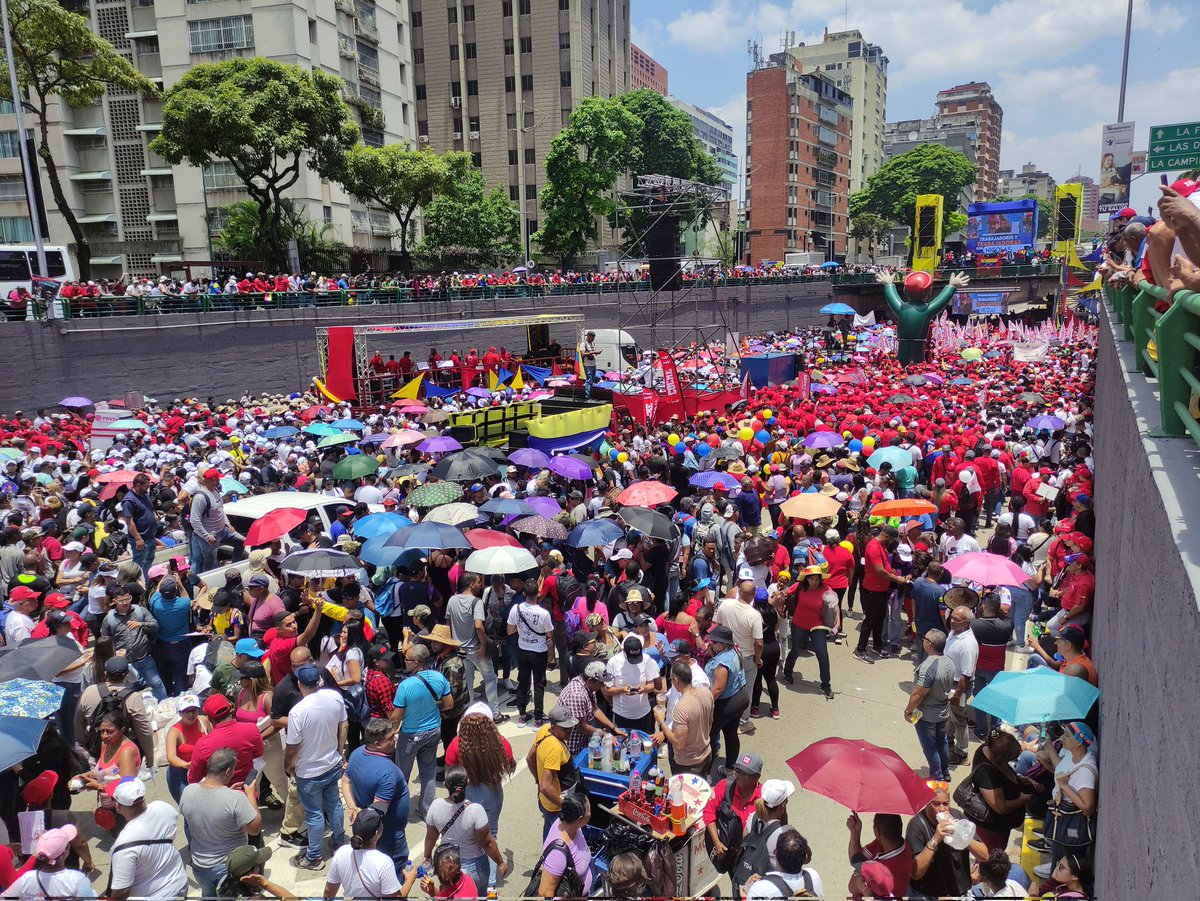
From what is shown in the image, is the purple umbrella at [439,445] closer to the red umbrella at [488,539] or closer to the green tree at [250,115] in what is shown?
the red umbrella at [488,539]

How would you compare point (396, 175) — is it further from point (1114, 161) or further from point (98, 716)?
point (98, 716)

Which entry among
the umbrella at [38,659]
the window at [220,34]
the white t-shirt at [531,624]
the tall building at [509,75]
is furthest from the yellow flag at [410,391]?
the tall building at [509,75]

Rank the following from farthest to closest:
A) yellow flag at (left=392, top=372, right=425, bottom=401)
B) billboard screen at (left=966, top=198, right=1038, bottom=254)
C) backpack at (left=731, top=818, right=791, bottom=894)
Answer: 1. billboard screen at (left=966, top=198, right=1038, bottom=254)
2. yellow flag at (left=392, top=372, right=425, bottom=401)
3. backpack at (left=731, top=818, right=791, bottom=894)

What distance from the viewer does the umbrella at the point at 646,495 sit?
10.3m

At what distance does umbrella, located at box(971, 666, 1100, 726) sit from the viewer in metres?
4.75

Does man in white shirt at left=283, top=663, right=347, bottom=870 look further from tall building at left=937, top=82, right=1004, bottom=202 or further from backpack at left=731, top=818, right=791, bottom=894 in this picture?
tall building at left=937, top=82, right=1004, bottom=202

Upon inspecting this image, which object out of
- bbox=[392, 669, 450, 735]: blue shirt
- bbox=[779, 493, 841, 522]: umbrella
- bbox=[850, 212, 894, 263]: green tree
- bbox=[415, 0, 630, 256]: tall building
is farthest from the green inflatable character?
bbox=[850, 212, 894, 263]: green tree

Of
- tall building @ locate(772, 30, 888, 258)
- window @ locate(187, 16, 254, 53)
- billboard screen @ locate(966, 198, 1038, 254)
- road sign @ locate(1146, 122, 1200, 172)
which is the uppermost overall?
tall building @ locate(772, 30, 888, 258)

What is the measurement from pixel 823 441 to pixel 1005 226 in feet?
178

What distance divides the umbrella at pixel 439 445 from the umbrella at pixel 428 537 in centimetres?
522

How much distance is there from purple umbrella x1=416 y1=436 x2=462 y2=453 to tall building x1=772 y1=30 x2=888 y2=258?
87169 millimetres

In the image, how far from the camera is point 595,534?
9.00 meters

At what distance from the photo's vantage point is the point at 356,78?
146ft

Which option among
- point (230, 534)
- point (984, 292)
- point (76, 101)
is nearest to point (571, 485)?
point (230, 534)
